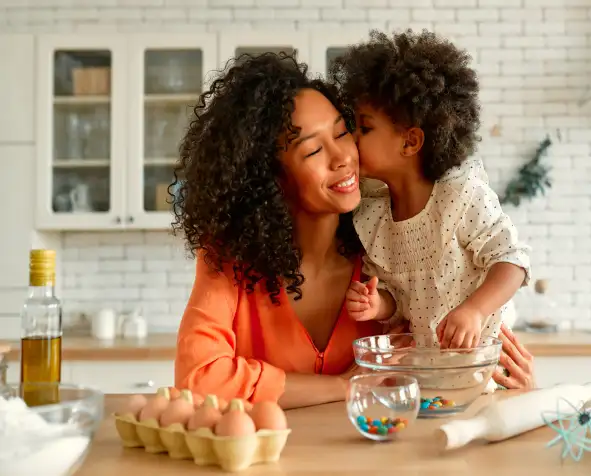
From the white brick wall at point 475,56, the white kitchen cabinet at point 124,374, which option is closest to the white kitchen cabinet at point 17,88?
the white brick wall at point 475,56

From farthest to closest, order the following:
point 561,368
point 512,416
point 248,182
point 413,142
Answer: point 561,368 < point 413,142 < point 248,182 < point 512,416

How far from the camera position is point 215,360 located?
1442 mm

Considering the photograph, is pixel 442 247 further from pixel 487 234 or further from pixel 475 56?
pixel 475 56

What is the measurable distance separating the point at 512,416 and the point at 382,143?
893 mm

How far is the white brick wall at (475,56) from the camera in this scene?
3.79 metres

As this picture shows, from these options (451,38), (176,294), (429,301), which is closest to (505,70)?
(451,38)

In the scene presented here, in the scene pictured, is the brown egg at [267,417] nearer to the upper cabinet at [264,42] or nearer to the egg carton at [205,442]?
the egg carton at [205,442]

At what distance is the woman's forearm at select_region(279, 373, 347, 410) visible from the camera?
1400 mm

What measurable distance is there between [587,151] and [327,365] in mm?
2762

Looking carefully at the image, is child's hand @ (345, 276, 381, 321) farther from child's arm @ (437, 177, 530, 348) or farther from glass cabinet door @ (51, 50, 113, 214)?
glass cabinet door @ (51, 50, 113, 214)

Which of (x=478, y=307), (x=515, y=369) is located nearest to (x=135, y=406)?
(x=478, y=307)

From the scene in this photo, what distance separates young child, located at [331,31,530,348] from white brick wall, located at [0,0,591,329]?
6.89ft

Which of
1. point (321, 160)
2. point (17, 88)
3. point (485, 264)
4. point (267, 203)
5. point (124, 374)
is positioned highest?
point (17, 88)

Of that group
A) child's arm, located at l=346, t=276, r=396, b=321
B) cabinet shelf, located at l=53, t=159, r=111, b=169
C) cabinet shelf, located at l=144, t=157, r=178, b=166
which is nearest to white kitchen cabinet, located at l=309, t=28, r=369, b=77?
cabinet shelf, located at l=144, t=157, r=178, b=166
